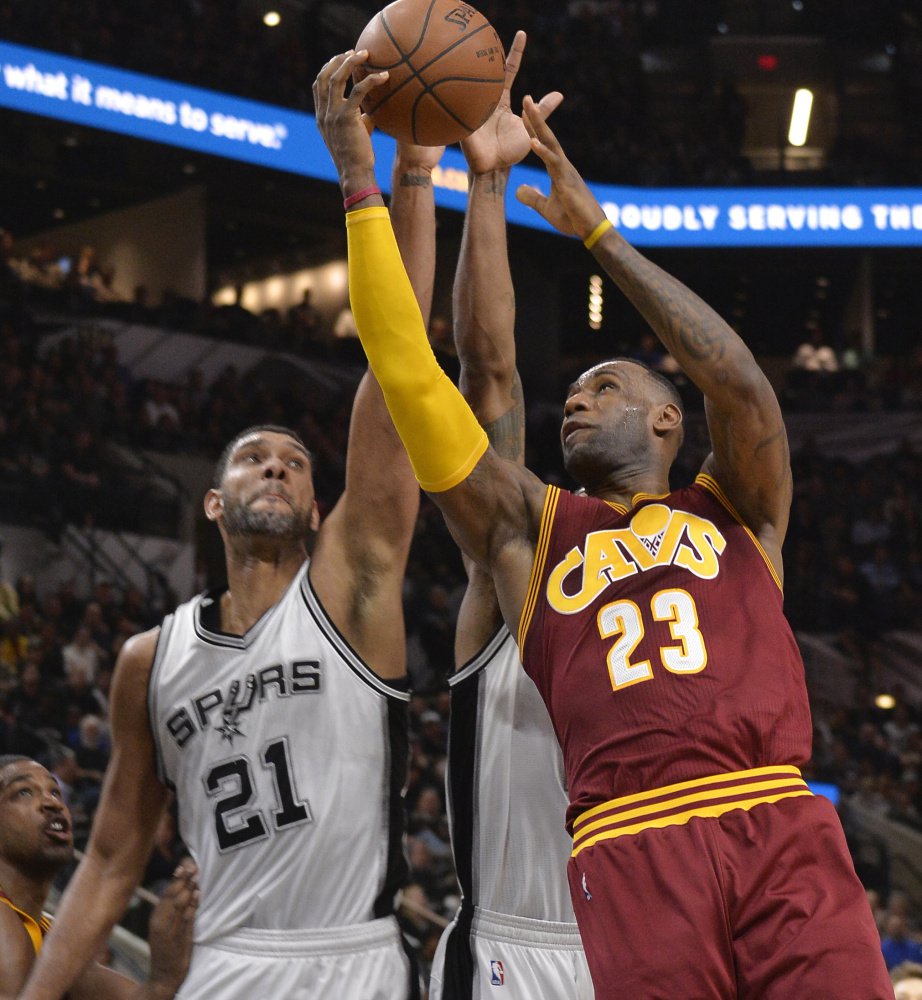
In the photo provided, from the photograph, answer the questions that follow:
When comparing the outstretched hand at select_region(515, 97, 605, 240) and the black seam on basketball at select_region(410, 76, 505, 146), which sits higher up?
the black seam on basketball at select_region(410, 76, 505, 146)

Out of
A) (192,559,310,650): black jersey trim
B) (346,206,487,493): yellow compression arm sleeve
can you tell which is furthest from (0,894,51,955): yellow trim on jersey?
(346,206,487,493): yellow compression arm sleeve

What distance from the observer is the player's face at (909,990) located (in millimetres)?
5230

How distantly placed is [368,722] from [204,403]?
14.3 metres

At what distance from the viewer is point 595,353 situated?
2458cm

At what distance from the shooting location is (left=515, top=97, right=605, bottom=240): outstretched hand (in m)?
3.23

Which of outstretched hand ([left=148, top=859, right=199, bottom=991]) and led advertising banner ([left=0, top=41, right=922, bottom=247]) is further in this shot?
led advertising banner ([left=0, top=41, right=922, bottom=247])

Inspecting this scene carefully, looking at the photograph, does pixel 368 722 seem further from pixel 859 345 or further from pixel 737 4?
pixel 737 4

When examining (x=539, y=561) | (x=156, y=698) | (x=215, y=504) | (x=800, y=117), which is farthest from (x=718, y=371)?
(x=800, y=117)

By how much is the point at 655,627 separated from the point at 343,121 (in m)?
1.30

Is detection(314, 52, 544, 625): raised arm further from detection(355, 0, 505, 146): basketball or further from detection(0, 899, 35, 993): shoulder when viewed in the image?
detection(0, 899, 35, 993): shoulder

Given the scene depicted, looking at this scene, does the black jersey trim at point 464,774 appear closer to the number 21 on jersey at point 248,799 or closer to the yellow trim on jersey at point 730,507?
the number 21 on jersey at point 248,799

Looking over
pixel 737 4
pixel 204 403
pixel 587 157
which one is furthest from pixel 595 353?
pixel 204 403

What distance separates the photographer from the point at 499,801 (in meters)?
3.56

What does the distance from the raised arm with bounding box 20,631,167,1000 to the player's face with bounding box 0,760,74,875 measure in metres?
0.68
